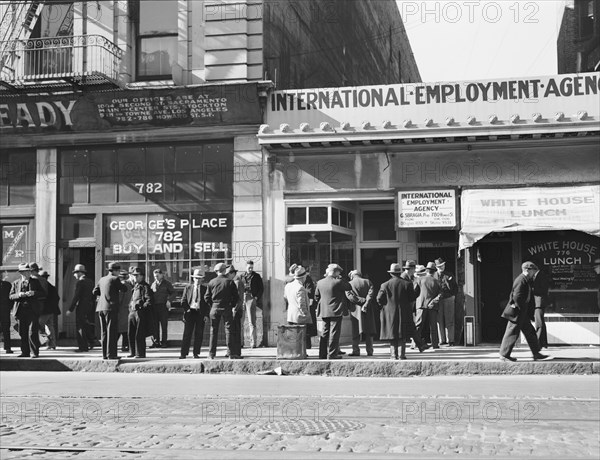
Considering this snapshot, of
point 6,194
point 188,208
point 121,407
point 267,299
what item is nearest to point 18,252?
point 6,194

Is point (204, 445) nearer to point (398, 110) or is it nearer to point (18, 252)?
point (398, 110)

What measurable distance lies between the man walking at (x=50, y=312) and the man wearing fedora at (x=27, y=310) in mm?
1027

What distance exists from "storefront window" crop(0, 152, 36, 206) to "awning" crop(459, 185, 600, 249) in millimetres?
10626

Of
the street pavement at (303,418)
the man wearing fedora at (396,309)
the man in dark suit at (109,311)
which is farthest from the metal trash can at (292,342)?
the man in dark suit at (109,311)

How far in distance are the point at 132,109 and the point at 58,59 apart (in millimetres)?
2295

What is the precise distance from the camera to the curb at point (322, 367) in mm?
13766

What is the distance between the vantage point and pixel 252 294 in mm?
18219

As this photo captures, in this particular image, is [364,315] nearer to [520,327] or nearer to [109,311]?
[520,327]

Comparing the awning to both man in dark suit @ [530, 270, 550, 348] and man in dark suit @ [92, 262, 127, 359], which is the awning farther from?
man in dark suit @ [92, 262, 127, 359]

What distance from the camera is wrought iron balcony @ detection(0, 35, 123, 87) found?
748 inches

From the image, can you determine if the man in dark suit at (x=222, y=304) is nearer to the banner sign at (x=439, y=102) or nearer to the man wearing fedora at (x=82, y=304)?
the man wearing fedora at (x=82, y=304)

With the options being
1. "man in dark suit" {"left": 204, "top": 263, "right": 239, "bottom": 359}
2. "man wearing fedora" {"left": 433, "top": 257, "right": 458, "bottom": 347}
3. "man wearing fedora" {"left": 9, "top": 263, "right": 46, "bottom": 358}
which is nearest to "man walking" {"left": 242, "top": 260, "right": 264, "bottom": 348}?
"man in dark suit" {"left": 204, "top": 263, "right": 239, "bottom": 359}

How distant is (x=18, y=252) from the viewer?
19.9 m

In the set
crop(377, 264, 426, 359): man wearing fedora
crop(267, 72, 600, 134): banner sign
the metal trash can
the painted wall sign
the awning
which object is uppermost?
crop(267, 72, 600, 134): banner sign
